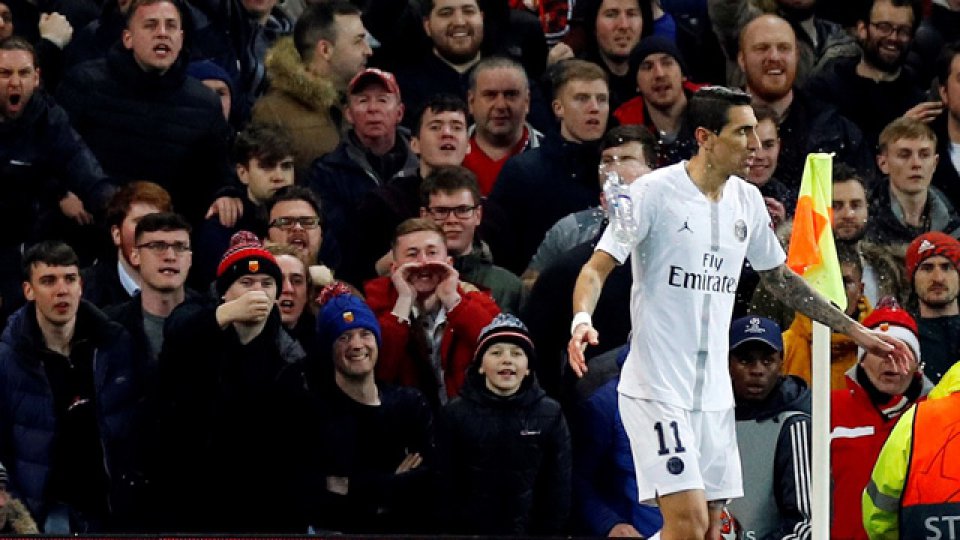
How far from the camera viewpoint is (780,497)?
11680mm

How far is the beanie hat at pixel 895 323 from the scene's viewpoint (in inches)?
483

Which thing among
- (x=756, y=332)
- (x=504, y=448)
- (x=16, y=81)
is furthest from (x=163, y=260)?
(x=756, y=332)

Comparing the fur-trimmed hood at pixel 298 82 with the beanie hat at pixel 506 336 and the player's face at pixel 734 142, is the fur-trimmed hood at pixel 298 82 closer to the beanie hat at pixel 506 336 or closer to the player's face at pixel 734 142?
the beanie hat at pixel 506 336

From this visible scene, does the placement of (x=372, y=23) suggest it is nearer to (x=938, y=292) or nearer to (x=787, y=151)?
(x=787, y=151)

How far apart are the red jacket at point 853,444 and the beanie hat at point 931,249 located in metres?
1.21

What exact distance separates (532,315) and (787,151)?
278 cm

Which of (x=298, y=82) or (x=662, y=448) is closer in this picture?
(x=662, y=448)

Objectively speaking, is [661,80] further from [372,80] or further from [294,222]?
[294,222]

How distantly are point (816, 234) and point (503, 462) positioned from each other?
2.24 m

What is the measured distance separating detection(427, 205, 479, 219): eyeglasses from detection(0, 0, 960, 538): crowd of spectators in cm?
2

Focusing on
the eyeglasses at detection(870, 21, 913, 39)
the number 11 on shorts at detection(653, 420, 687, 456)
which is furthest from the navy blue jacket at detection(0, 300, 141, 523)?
the eyeglasses at detection(870, 21, 913, 39)

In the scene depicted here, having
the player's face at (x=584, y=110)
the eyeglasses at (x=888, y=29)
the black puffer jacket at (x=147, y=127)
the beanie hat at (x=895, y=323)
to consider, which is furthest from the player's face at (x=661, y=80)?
the black puffer jacket at (x=147, y=127)

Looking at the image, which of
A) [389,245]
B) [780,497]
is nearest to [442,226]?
[389,245]

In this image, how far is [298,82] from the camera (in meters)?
14.3
